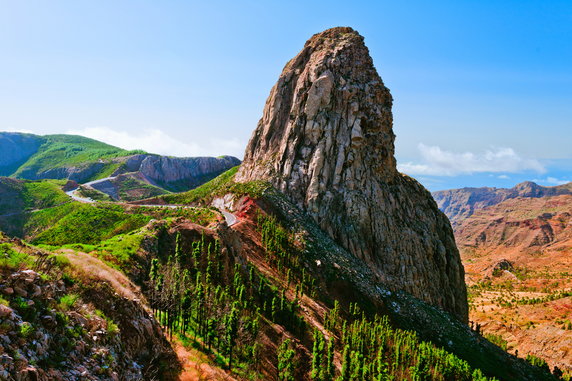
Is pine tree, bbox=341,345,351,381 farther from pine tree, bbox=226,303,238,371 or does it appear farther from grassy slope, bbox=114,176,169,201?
grassy slope, bbox=114,176,169,201

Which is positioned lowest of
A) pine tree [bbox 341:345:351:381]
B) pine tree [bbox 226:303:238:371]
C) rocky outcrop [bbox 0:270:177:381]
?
pine tree [bbox 341:345:351:381]

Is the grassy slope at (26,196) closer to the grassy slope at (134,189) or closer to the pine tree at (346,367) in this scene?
the grassy slope at (134,189)

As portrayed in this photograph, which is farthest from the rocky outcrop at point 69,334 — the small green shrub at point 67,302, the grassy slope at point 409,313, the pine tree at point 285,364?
the grassy slope at point 409,313

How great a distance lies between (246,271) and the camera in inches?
2376

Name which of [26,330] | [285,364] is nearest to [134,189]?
[285,364]

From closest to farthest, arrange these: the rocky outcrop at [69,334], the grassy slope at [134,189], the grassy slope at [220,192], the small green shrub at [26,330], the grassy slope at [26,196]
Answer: the rocky outcrop at [69,334] → the small green shrub at [26,330] → the grassy slope at [220,192] → the grassy slope at [26,196] → the grassy slope at [134,189]

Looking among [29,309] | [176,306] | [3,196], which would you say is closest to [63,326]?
[29,309]

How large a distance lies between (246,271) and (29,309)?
44249 millimetres

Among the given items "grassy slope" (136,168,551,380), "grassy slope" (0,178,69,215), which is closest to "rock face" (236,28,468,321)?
"grassy slope" (136,168,551,380)

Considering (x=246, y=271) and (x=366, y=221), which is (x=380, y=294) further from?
(x=246, y=271)

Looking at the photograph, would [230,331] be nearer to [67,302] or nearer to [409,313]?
[67,302]

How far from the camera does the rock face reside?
307 feet

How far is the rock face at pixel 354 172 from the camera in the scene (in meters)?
93.6

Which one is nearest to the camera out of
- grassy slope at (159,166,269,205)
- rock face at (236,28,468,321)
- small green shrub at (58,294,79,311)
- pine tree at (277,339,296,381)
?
small green shrub at (58,294,79,311)
